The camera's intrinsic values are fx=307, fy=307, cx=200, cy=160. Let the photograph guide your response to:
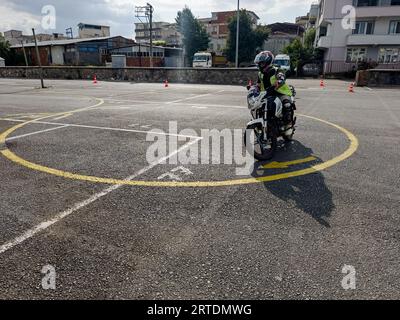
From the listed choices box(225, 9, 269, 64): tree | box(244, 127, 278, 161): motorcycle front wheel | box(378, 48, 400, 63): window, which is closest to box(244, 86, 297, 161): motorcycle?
box(244, 127, 278, 161): motorcycle front wheel

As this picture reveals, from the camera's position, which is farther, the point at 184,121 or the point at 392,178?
the point at 184,121

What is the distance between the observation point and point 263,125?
5723 millimetres

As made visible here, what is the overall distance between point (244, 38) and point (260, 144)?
4990 centimetres

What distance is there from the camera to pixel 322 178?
479cm

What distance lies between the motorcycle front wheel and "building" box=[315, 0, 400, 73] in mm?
38708

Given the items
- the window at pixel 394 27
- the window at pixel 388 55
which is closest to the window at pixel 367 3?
the window at pixel 394 27

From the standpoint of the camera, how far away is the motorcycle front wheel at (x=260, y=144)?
5.73 m

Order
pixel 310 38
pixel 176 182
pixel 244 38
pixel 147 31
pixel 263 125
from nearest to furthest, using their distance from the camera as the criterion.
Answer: pixel 176 182 → pixel 263 125 → pixel 244 38 → pixel 310 38 → pixel 147 31

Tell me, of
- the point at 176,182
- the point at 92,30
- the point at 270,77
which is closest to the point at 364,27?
the point at 270,77

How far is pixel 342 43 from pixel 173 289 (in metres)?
44.9

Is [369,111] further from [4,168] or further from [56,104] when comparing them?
[56,104]

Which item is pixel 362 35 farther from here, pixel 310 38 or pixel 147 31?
pixel 147 31

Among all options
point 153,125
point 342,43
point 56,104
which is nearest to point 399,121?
point 153,125

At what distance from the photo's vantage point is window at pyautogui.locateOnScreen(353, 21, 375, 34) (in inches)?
1521
